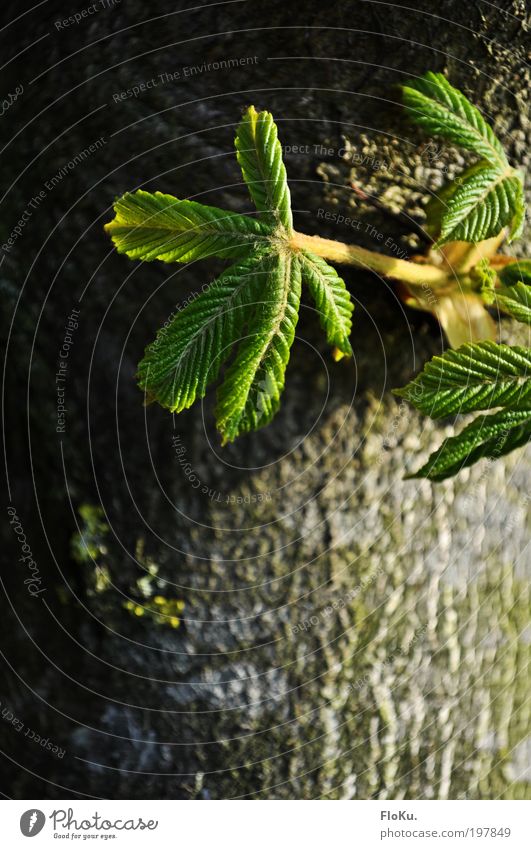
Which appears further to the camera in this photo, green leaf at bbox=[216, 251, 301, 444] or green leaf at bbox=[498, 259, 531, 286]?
green leaf at bbox=[498, 259, 531, 286]

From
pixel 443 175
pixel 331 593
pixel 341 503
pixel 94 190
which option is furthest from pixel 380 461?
pixel 94 190

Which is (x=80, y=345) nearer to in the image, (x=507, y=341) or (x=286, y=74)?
(x=286, y=74)

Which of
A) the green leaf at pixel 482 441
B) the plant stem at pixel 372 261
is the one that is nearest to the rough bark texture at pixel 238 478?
the plant stem at pixel 372 261

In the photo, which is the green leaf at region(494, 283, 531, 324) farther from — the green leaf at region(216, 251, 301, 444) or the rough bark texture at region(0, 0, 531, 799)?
the green leaf at region(216, 251, 301, 444)

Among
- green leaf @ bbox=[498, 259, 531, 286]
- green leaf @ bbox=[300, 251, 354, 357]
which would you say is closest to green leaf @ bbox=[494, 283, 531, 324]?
green leaf @ bbox=[498, 259, 531, 286]

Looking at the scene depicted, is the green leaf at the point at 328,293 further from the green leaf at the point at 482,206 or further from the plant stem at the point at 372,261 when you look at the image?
the green leaf at the point at 482,206

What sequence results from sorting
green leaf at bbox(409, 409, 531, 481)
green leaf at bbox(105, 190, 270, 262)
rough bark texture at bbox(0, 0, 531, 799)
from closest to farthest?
green leaf at bbox(105, 190, 270, 262), green leaf at bbox(409, 409, 531, 481), rough bark texture at bbox(0, 0, 531, 799)
